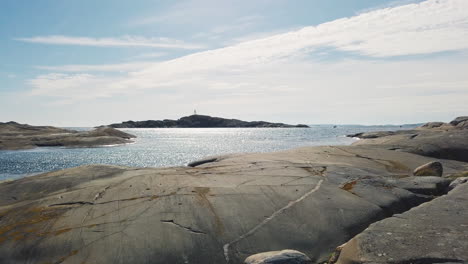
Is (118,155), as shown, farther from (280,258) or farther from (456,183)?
(280,258)

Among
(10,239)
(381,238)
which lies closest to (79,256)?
(10,239)

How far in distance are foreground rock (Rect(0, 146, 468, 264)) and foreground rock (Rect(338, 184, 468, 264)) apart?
156cm

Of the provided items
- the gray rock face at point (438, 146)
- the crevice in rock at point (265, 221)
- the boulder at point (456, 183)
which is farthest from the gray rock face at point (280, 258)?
the gray rock face at point (438, 146)

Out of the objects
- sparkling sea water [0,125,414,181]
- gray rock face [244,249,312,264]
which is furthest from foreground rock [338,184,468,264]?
sparkling sea water [0,125,414,181]

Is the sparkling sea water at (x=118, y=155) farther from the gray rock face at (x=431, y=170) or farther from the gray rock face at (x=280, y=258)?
the gray rock face at (x=431, y=170)

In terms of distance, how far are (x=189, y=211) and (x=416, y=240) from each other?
6096 millimetres

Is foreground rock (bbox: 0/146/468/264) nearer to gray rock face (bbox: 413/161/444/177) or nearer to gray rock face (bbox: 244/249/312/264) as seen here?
gray rock face (bbox: 244/249/312/264)

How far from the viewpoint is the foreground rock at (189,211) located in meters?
9.12

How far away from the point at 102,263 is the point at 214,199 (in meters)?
3.87

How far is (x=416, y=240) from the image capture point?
26.0ft

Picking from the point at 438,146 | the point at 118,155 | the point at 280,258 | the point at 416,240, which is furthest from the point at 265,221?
the point at 118,155

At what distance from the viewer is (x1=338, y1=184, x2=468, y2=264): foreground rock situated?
7.18 metres

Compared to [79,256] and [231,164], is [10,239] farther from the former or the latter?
[231,164]

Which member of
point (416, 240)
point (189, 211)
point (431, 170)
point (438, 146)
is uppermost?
point (438, 146)
